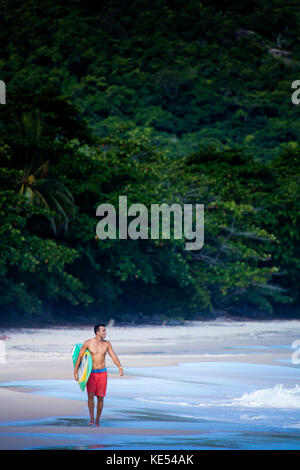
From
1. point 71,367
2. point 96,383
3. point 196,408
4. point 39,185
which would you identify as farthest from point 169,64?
point 96,383

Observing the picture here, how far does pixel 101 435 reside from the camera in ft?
29.7

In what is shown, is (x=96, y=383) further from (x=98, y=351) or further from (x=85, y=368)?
(x=98, y=351)

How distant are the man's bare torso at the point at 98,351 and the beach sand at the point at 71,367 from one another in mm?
669

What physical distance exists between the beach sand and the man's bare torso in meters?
0.67

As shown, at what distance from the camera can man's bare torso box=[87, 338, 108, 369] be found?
9648mm

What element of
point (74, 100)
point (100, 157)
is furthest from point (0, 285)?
point (74, 100)

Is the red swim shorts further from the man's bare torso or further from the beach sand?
the beach sand

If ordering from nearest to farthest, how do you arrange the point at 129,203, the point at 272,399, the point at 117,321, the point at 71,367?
the point at 272,399
the point at 71,367
the point at 129,203
the point at 117,321

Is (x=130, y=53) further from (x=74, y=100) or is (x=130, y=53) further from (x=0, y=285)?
(x=0, y=285)

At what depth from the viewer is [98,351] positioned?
971cm

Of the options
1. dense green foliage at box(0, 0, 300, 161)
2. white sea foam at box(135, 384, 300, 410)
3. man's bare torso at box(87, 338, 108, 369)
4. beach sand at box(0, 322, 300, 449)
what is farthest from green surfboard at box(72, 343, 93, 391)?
dense green foliage at box(0, 0, 300, 161)

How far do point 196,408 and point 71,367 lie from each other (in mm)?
5215

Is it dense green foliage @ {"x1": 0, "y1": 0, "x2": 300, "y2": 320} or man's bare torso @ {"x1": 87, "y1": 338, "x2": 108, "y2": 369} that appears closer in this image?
man's bare torso @ {"x1": 87, "y1": 338, "x2": 108, "y2": 369}

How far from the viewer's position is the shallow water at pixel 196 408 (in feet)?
29.1
